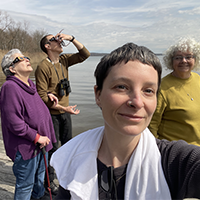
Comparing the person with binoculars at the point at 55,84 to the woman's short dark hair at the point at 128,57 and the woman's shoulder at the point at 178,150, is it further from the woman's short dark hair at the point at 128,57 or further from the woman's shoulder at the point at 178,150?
the woman's shoulder at the point at 178,150

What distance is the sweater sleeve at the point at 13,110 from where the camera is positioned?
1.90m

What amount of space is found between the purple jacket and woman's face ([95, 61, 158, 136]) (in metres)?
1.43

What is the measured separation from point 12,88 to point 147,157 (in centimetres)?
165

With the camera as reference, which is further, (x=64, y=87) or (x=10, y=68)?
(x=64, y=87)

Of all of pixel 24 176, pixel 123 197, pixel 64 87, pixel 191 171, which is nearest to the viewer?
pixel 191 171

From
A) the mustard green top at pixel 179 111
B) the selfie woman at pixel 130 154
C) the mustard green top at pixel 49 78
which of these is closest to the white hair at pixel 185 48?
the mustard green top at pixel 179 111

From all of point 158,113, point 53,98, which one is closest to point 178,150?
point 158,113

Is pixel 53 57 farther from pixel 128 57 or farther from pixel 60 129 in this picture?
pixel 128 57

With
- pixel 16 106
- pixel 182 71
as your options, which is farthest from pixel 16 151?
pixel 182 71

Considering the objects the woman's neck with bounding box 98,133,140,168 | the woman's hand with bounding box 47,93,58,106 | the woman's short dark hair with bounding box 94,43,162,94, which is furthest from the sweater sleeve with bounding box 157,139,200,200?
the woman's hand with bounding box 47,93,58,106

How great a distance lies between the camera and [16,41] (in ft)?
119

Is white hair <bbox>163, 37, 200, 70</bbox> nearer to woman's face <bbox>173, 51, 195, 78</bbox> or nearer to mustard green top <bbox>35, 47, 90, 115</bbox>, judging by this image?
woman's face <bbox>173, 51, 195, 78</bbox>

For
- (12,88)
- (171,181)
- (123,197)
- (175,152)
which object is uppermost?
(12,88)

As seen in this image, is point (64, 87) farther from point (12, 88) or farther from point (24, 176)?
point (24, 176)
